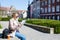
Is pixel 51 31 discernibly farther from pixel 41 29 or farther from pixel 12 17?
pixel 12 17

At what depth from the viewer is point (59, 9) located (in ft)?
237

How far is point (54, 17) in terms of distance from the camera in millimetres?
74750

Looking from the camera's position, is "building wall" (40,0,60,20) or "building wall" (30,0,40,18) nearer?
"building wall" (40,0,60,20)

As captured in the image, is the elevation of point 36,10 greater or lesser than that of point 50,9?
lesser

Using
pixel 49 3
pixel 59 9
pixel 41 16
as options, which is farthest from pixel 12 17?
pixel 41 16

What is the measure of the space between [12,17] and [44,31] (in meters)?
17.2

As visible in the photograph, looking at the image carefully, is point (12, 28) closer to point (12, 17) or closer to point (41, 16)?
point (12, 17)

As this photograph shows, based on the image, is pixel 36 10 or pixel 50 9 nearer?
pixel 50 9

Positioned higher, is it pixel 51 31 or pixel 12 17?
pixel 12 17

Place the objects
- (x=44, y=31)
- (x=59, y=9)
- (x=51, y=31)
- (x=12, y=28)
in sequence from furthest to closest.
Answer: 1. (x=59, y=9)
2. (x=44, y=31)
3. (x=51, y=31)
4. (x=12, y=28)

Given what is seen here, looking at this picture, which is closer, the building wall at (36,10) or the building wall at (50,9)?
the building wall at (50,9)

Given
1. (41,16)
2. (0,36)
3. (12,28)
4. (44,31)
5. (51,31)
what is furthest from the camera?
(41,16)

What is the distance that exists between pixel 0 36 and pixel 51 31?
7048 mm

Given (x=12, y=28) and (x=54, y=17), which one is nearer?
(x=12, y=28)
